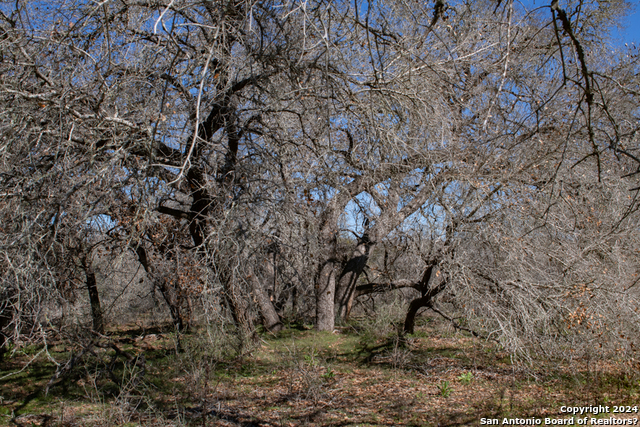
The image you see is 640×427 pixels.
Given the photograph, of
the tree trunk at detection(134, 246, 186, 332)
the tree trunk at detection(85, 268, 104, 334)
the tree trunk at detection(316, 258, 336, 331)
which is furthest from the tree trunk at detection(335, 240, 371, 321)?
the tree trunk at detection(85, 268, 104, 334)

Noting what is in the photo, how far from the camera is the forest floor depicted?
5406 millimetres

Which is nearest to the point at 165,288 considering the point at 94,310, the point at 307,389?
the point at 94,310

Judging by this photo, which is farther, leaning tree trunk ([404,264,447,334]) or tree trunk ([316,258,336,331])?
tree trunk ([316,258,336,331])

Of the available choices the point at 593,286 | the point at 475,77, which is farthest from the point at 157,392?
the point at 475,77

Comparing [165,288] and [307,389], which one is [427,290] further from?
[165,288]

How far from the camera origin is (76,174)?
14.7 feet

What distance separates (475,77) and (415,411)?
5.92 metres

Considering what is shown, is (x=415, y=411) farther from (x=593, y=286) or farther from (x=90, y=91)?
(x=90, y=91)

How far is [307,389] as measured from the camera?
6.55m

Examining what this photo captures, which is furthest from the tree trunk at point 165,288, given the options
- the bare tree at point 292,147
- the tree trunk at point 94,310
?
the tree trunk at point 94,310

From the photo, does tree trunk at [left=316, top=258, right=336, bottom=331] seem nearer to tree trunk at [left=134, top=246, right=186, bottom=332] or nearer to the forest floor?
the forest floor

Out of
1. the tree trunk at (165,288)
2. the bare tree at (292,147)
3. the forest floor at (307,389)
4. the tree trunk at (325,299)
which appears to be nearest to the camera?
the bare tree at (292,147)

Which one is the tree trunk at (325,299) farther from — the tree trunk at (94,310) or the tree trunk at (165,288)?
the tree trunk at (94,310)

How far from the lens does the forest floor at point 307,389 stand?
5406mm
